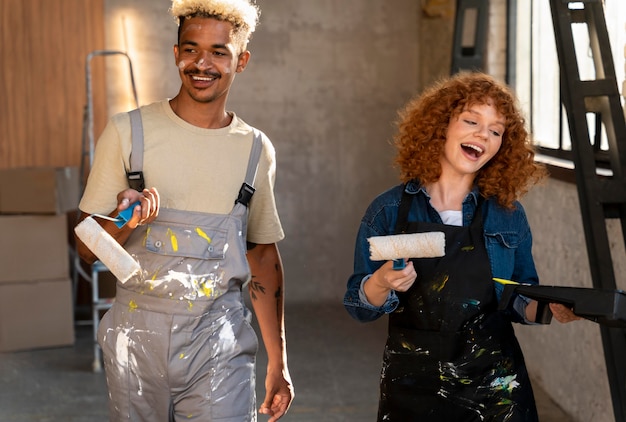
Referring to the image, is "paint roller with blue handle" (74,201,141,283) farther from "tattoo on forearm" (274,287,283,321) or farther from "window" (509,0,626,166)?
"window" (509,0,626,166)

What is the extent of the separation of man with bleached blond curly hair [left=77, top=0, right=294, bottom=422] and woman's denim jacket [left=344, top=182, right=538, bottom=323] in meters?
0.32

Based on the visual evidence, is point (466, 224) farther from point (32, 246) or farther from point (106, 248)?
point (32, 246)

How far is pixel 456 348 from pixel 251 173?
726mm

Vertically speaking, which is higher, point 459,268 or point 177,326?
point 459,268

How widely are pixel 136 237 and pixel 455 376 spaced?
2.98 feet

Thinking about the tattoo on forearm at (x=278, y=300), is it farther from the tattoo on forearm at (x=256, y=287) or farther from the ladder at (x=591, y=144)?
the ladder at (x=591, y=144)

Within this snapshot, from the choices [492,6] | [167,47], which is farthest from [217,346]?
[167,47]

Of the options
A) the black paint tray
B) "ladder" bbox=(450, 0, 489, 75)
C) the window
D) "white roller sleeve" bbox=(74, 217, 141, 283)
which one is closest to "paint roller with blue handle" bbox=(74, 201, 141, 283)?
"white roller sleeve" bbox=(74, 217, 141, 283)

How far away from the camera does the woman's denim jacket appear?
7.91 feet

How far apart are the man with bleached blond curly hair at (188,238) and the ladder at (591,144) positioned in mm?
1407

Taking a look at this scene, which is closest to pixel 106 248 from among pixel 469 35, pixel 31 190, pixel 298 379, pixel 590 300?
pixel 590 300

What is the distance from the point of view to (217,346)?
2.43 metres

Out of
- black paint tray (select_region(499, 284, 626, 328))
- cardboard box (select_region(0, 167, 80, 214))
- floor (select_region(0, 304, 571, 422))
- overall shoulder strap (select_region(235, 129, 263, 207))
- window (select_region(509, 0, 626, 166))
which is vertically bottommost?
floor (select_region(0, 304, 571, 422))

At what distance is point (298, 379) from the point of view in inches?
217
